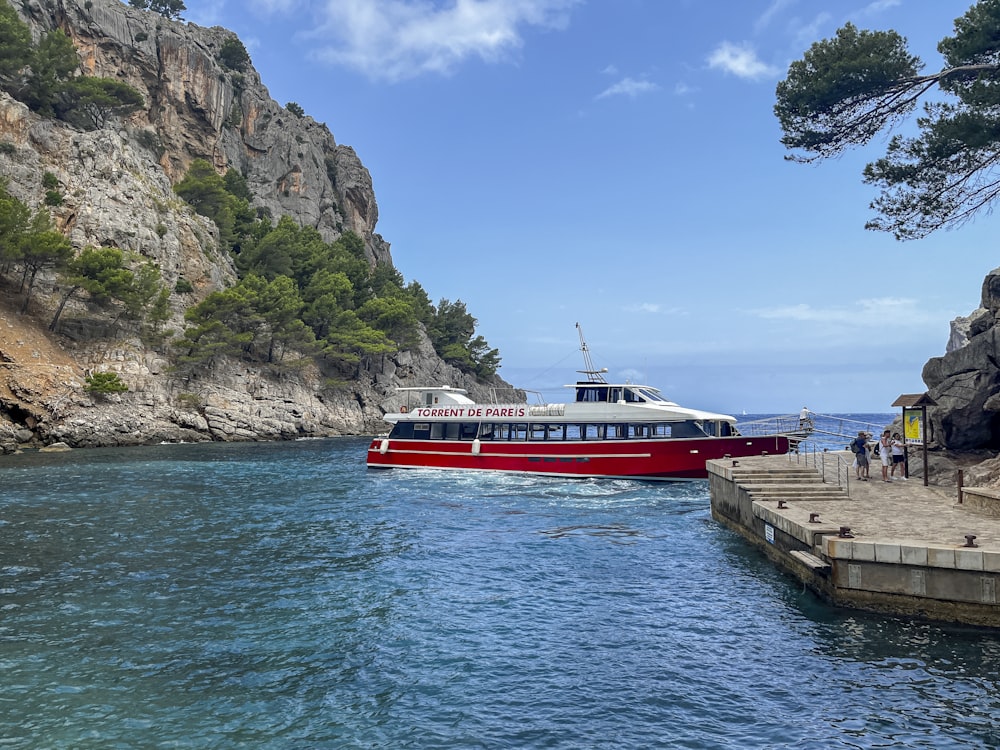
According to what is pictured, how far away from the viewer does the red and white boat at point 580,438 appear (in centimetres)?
3092

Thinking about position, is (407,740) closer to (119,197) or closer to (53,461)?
(53,461)

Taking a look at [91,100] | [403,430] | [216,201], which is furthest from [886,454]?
[216,201]

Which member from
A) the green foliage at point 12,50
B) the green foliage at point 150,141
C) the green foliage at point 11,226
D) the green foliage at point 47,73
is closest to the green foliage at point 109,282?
the green foliage at point 11,226

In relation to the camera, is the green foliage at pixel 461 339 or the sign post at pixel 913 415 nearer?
the sign post at pixel 913 415

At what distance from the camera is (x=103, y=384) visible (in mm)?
45656

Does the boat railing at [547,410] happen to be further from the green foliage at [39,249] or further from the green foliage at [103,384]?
the green foliage at [39,249]

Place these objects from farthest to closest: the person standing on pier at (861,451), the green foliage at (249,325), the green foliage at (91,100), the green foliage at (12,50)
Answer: the green foliage at (91,100), the green foliage at (12,50), the green foliage at (249,325), the person standing on pier at (861,451)

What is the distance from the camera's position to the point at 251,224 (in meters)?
80.4

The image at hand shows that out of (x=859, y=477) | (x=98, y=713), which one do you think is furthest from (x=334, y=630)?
(x=859, y=477)

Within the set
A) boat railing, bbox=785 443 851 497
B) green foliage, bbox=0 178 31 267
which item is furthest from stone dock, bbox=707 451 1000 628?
green foliage, bbox=0 178 31 267

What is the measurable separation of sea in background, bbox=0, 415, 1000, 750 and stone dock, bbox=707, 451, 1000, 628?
1.44 ft

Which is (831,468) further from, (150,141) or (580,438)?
(150,141)

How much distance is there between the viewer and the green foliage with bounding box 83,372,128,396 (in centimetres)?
4547

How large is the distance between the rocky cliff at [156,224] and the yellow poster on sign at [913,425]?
157 feet
